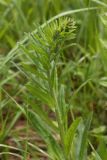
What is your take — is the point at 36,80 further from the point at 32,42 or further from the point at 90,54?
the point at 90,54

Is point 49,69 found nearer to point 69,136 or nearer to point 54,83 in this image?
point 54,83

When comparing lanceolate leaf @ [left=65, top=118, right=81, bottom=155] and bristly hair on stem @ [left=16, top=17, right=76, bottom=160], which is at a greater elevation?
bristly hair on stem @ [left=16, top=17, right=76, bottom=160]

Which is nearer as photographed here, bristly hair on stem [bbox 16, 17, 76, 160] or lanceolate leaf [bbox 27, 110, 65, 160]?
bristly hair on stem [bbox 16, 17, 76, 160]

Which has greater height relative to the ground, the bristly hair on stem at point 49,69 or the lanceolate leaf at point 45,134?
the bristly hair on stem at point 49,69

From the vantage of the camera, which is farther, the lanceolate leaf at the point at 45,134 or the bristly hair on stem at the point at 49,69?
the lanceolate leaf at the point at 45,134

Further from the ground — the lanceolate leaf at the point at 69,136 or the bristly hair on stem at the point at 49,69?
the bristly hair on stem at the point at 49,69

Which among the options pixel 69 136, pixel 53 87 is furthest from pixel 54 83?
pixel 69 136

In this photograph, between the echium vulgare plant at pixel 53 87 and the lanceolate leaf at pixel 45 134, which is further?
the lanceolate leaf at pixel 45 134

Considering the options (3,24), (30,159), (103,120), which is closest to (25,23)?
(3,24)
